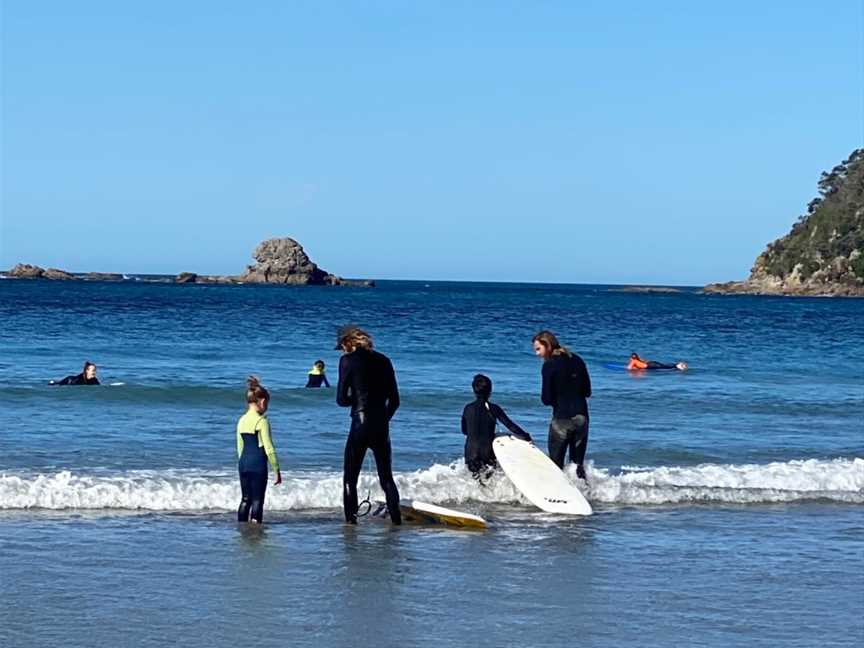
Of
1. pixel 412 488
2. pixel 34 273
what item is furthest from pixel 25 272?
pixel 412 488

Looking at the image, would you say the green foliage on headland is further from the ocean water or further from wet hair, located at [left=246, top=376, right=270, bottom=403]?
wet hair, located at [left=246, top=376, right=270, bottom=403]

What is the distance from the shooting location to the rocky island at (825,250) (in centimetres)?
15462

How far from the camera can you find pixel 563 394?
12.4 metres

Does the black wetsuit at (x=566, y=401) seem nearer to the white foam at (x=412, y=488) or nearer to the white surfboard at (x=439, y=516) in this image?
the white foam at (x=412, y=488)

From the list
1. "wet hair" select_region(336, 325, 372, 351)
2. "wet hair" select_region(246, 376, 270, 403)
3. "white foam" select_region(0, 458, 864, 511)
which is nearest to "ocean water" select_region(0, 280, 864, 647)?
"white foam" select_region(0, 458, 864, 511)

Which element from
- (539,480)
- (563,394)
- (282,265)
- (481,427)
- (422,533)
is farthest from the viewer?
(282,265)

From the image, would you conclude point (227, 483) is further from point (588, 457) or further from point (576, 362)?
point (588, 457)

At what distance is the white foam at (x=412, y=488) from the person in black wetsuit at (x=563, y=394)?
46 cm

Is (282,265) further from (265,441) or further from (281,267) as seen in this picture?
(265,441)

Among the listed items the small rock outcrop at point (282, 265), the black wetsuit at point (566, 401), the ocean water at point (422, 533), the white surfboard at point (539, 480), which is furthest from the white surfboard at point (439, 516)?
the small rock outcrop at point (282, 265)

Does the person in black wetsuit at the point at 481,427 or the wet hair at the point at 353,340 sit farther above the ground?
the wet hair at the point at 353,340

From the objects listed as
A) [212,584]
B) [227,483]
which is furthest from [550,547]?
[227,483]

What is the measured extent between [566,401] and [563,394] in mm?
75

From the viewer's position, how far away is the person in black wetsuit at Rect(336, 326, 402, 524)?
11055 millimetres
